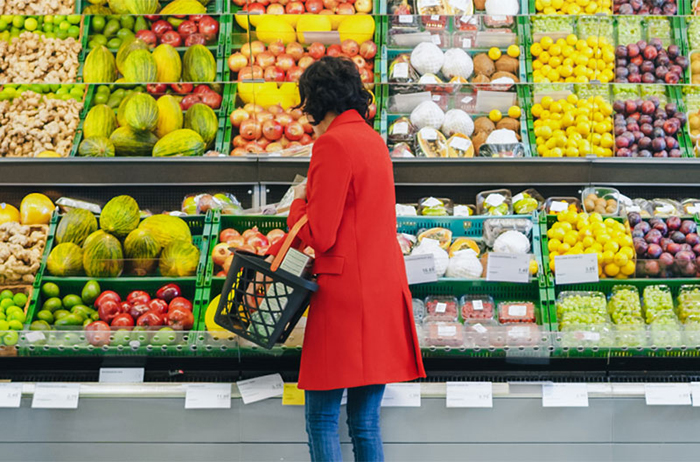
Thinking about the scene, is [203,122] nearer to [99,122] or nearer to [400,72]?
[99,122]

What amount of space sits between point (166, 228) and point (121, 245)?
22cm

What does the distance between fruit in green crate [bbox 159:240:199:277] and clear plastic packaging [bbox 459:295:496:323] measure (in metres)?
1.18

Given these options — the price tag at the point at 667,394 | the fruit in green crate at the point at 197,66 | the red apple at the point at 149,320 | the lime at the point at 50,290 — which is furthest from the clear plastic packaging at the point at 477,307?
the fruit in green crate at the point at 197,66

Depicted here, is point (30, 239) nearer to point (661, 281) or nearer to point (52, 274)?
point (52, 274)

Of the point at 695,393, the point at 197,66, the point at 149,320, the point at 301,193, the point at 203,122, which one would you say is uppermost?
Result: the point at 197,66

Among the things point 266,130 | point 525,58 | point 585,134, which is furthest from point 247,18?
point 585,134

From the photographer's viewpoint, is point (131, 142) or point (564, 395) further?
point (131, 142)

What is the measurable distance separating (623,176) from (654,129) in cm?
42

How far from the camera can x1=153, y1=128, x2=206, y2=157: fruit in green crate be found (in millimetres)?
4020

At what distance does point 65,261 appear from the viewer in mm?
3354

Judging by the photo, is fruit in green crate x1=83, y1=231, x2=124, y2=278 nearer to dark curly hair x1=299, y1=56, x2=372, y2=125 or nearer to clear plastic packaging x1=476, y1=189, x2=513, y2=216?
dark curly hair x1=299, y1=56, x2=372, y2=125

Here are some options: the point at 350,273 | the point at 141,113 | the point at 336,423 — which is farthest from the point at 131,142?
the point at 336,423

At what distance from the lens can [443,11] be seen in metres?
4.52

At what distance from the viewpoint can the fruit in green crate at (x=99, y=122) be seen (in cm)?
416
